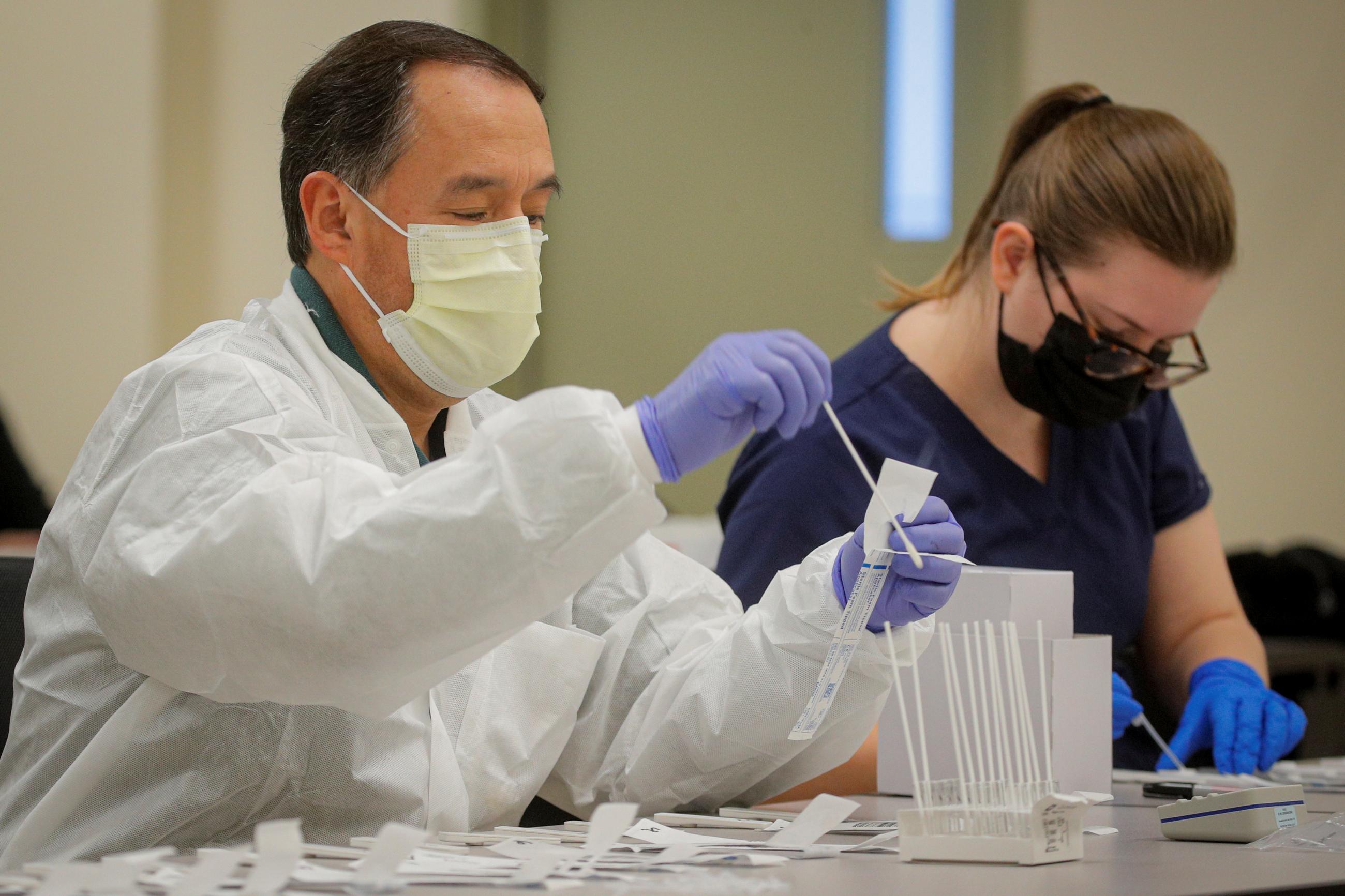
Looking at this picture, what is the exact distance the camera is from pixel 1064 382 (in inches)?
70.1

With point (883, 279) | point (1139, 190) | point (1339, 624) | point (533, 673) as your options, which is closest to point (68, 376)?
point (883, 279)

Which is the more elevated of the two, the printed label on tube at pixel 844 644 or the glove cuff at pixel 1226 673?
the printed label on tube at pixel 844 644

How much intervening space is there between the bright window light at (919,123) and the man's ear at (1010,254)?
1844 mm

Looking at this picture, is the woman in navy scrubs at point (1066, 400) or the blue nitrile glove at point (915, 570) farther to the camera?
the woman in navy scrubs at point (1066, 400)

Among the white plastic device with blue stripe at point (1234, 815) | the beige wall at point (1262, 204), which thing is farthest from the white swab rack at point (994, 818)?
the beige wall at point (1262, 204)

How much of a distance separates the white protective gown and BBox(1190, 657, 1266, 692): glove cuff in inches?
33.2

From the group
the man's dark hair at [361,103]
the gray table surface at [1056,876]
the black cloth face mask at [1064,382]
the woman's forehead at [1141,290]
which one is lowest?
the gray table surface at [1056,876]

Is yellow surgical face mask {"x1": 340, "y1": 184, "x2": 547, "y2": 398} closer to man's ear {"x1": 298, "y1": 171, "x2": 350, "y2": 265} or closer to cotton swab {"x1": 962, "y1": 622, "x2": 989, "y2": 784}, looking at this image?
man's ear {"x1": 298, "y1": 171, "x2": 350, "y2": 265}

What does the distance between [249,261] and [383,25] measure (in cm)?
183

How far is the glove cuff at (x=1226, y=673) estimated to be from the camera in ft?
6.04

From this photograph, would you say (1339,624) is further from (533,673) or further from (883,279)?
(533,673)

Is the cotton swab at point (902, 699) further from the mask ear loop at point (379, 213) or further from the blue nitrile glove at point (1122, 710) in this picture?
the mask ear loop at point (379, 213)

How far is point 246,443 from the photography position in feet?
3.08

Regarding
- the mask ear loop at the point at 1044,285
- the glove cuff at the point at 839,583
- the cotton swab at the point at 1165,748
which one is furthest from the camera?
the mask ear loop at the point at 1044,285
